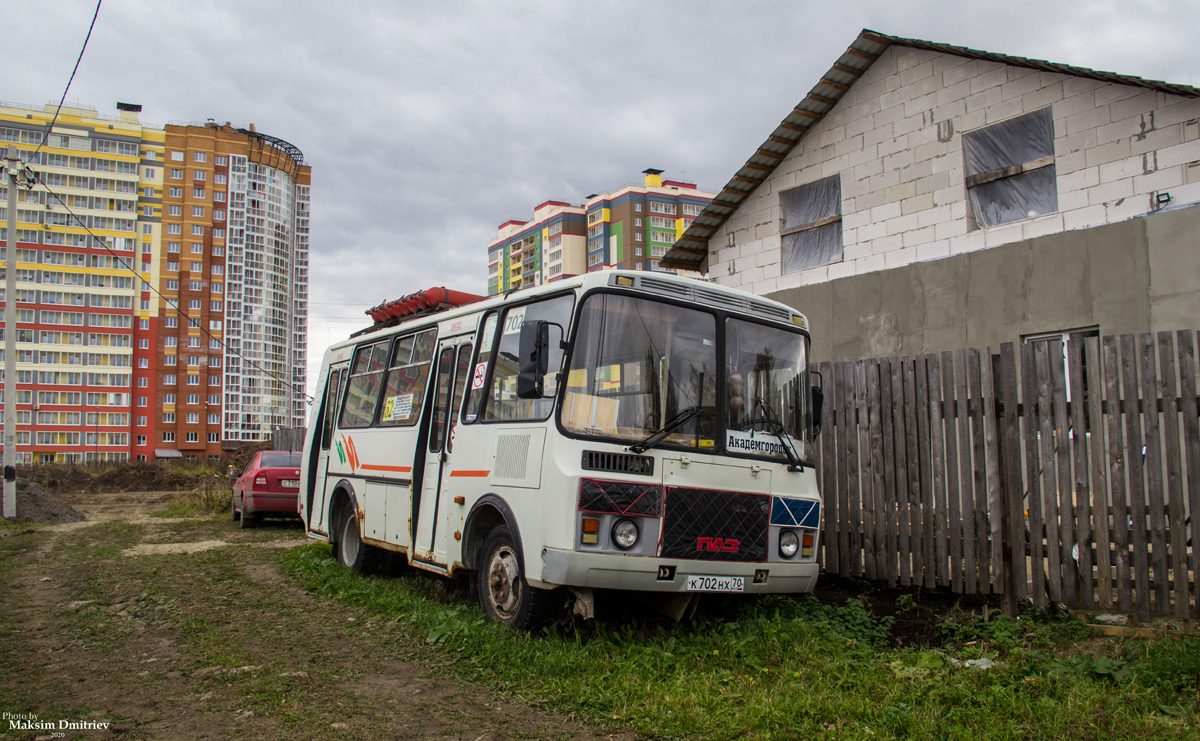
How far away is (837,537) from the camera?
7695mm

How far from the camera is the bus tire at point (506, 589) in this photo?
18.9ft

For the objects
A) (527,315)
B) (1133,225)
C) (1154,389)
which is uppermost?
(1133,225)

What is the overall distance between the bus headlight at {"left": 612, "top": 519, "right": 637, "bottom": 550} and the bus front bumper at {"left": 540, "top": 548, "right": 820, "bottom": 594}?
77 millimetres

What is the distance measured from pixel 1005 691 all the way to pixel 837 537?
10.7 ft

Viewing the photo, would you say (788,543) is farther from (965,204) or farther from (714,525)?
(965,204)

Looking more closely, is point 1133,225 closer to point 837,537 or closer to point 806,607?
point 837,537

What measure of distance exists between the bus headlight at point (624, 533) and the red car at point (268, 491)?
37.4 ft

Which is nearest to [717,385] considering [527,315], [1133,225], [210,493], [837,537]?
[527,315]

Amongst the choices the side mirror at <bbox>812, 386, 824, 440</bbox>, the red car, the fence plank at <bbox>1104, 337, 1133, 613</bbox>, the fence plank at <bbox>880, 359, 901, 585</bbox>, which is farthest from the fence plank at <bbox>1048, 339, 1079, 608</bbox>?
the red car

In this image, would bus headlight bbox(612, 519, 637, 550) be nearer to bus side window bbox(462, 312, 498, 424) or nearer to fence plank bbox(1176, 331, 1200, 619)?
bus side window bbox(462, 312, 498, 424)

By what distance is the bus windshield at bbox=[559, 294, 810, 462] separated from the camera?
18.5 feet

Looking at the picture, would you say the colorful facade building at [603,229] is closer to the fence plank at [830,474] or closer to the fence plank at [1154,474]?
the fence plank at [830,474]

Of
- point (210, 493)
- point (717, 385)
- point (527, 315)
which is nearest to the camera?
point (717, 385)

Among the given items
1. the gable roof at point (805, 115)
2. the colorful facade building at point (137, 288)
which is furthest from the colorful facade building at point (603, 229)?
the gable roof at point (805, 115)
